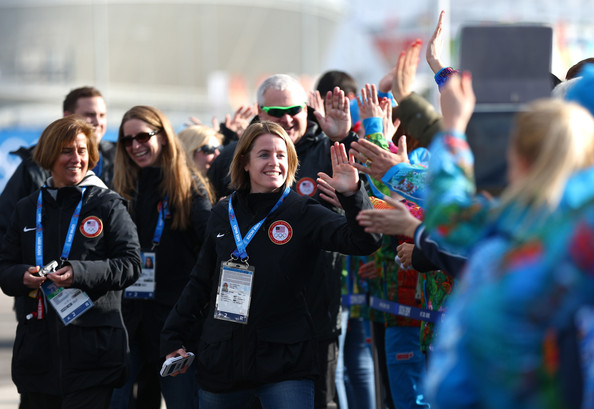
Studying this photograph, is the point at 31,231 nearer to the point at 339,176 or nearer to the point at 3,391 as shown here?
the point at 339,176

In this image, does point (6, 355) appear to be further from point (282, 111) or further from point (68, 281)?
point (68, 281)

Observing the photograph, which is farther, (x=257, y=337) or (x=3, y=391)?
(x=3, y=391)

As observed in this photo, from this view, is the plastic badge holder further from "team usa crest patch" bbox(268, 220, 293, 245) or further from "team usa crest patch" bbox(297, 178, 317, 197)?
"team usa crest patch" bbox(297, 178, 317, 197)

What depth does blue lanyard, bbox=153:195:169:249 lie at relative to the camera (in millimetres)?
5258

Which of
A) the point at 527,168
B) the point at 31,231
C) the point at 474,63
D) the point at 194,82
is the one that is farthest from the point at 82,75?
the point at 527,168

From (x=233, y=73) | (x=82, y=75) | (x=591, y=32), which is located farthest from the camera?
(x=233, y=73)

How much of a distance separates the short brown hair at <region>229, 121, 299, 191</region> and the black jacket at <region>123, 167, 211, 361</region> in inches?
33.8

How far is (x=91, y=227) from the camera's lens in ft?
15.3

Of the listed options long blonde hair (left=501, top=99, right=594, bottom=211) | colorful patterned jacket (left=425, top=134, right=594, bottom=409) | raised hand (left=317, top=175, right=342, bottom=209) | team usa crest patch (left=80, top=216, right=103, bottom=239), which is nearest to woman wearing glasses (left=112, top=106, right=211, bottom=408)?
team usa crest patch (left=80, top=216, right=103, bottom=239)

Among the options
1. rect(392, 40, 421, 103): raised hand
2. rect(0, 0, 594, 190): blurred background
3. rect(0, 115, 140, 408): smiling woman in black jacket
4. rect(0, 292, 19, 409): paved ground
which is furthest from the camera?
rect(0, 0, 594, 190): blurred background

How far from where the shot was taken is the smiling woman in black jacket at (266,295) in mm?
4086

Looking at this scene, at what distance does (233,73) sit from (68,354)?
39.3 metres

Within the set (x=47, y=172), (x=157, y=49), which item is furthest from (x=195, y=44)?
(x=47, y=172)

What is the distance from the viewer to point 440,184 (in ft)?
8.75
